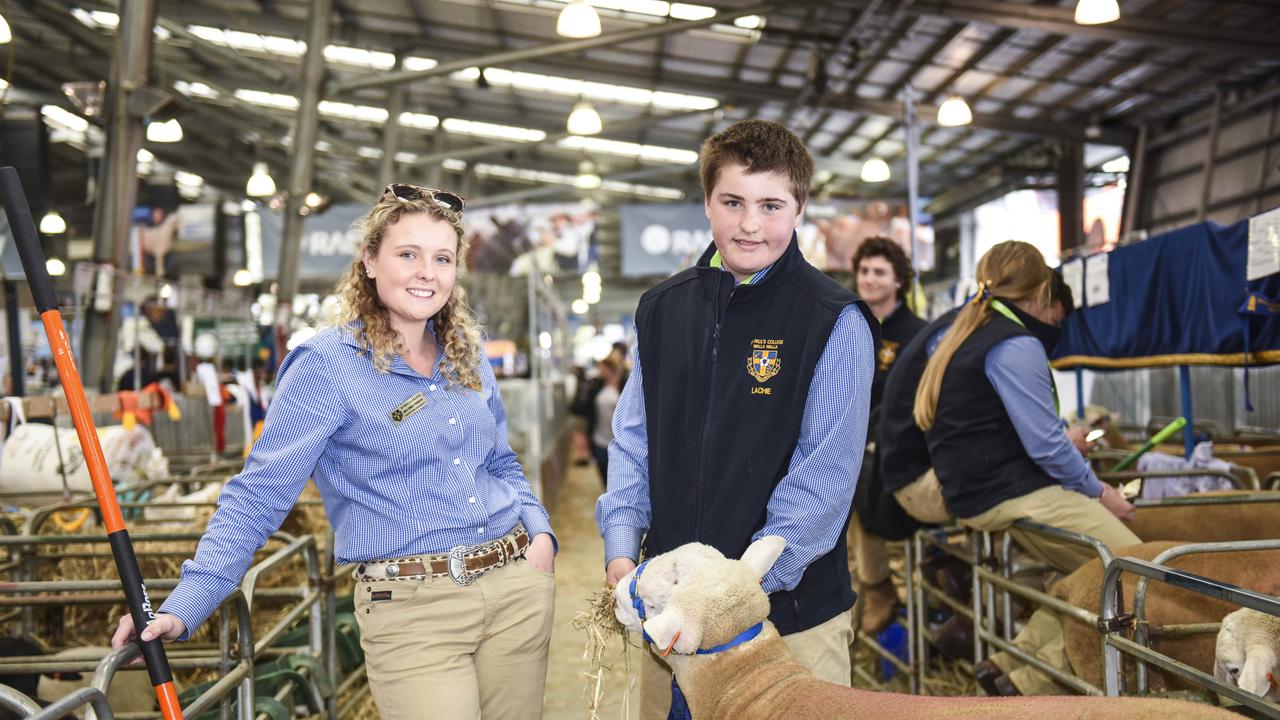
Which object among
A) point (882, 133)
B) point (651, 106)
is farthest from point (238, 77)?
point (882, 133)

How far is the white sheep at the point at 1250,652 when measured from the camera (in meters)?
2.28

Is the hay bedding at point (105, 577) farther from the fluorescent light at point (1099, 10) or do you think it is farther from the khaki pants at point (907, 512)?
the fluorescent light at point (1099, 10)

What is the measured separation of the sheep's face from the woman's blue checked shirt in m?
0.54

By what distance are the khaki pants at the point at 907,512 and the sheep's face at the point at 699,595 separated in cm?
199

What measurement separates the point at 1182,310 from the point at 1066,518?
2.46 m

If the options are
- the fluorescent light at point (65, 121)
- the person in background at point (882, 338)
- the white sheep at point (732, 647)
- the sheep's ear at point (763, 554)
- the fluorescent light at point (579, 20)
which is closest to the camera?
the white sheep at point (732, 647)

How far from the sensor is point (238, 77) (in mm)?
18203

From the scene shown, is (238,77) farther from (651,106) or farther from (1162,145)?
(1162,145)

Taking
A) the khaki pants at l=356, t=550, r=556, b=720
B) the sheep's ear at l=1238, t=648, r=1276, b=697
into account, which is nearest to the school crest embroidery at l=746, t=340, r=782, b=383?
the khaki pants at l=356, t=550, r=556, b=720

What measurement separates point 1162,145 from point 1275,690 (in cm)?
1560

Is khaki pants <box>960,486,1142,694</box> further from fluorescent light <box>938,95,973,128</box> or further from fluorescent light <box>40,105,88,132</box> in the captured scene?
fluorescent light <box>40,105,88,132</box>

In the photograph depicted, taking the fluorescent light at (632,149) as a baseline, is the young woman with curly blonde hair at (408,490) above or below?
below

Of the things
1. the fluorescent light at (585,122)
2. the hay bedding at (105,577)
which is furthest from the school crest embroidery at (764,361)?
the fluorescent light at (585,122)

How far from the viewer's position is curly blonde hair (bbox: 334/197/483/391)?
2.32 metres
